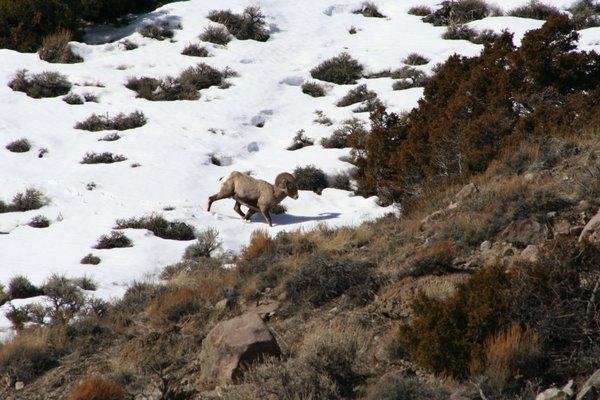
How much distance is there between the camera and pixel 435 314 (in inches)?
241

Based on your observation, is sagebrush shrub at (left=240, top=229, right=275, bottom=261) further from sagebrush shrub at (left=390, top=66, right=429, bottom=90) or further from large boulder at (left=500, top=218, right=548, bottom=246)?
sagebrush shrub at (left=390, top=66, right=429, bottom=90)

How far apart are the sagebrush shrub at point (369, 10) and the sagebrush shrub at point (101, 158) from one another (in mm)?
12464

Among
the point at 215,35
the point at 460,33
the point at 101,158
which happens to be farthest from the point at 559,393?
the point at 215,35

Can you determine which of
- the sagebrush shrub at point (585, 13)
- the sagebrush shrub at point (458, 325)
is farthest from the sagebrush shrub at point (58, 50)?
the sagebrush shrub at point (458, 325)

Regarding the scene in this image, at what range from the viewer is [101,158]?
1692cm

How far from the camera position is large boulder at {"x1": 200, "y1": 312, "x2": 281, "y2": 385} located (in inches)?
256

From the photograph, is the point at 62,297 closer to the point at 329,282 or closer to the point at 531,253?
the point at 329,282

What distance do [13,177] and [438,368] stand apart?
1263 cm

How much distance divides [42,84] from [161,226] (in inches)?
343

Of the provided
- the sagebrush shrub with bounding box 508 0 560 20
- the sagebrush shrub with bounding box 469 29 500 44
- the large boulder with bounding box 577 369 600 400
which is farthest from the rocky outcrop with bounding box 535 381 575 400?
the sagebrush shrub with bounding box 508 0 560 20

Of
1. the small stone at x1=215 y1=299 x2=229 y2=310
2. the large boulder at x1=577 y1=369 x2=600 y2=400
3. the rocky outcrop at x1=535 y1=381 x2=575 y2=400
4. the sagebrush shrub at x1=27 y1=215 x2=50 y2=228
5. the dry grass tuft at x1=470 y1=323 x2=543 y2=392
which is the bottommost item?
the sagebrush shrub at x1=27 y1=215 x2=50 y2=228

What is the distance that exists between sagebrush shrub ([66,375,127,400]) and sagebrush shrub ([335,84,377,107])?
552 inches

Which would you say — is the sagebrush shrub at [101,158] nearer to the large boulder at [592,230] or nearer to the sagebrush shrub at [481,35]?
the sagebrush shrub at [481,35]

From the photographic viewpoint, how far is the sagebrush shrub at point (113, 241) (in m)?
13.3
